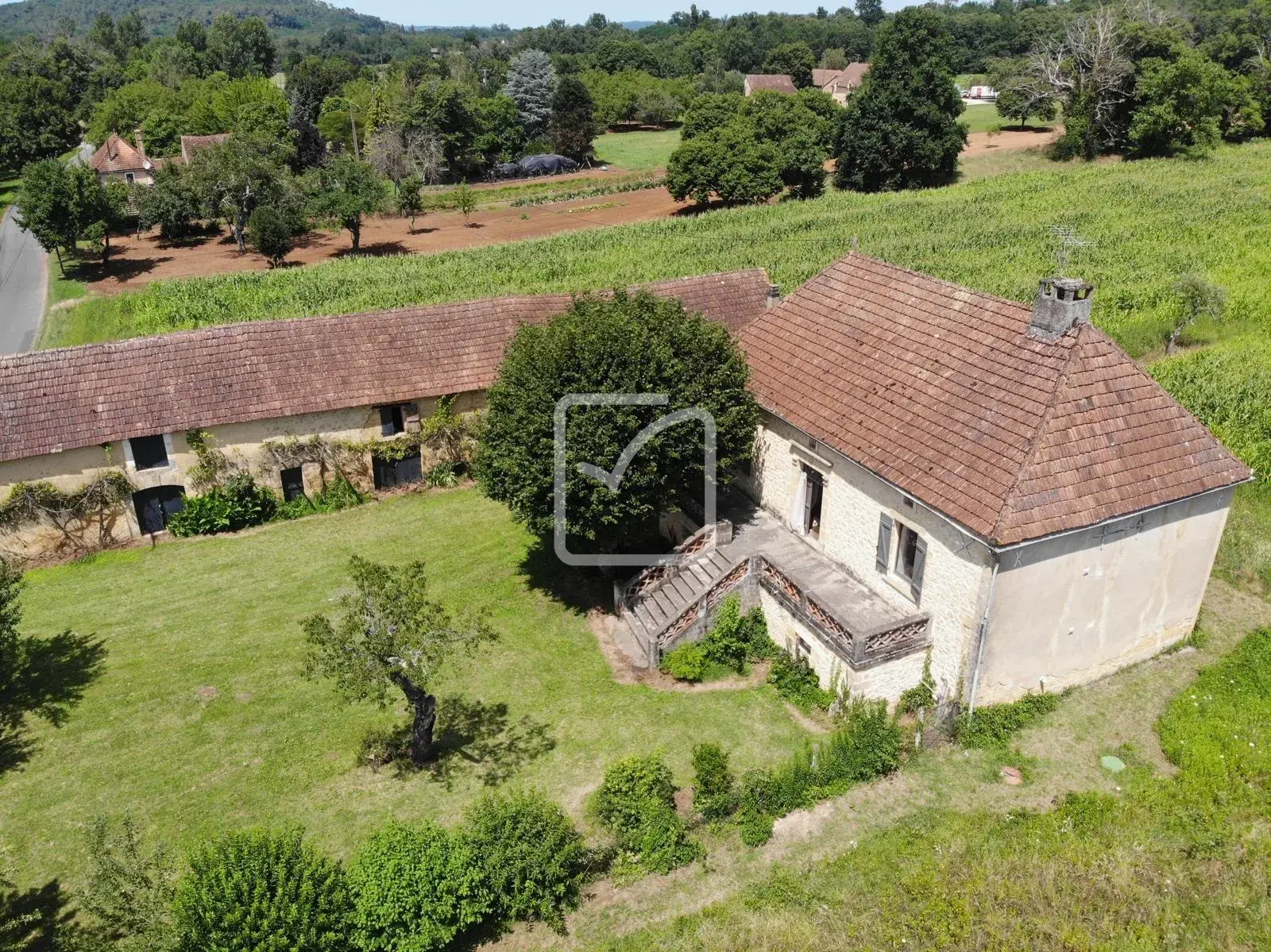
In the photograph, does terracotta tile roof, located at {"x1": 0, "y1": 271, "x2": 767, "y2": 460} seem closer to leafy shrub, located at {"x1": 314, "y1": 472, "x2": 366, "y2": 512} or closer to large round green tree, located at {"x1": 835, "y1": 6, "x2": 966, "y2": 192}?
leafy shrub, located at {"x1": 314, "y1": 472, "x2": 366, "y2": 512}

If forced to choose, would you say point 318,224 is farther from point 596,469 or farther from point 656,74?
point 656,74

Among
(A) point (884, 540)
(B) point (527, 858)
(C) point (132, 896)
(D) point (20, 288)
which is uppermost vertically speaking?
(A) point (884, 540)

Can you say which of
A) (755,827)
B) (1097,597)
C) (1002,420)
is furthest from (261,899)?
(1097,597)

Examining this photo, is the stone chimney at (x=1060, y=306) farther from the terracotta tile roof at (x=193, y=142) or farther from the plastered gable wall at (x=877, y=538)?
the terracotta tile roof at (x=193, y=142)

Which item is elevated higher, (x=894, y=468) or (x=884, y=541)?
(x=894, y=468)

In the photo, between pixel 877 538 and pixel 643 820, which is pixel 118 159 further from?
pixel 643 820

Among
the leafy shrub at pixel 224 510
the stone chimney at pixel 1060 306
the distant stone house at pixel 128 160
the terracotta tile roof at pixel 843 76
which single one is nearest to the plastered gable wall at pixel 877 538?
the stone chimney at pixel 1060 306

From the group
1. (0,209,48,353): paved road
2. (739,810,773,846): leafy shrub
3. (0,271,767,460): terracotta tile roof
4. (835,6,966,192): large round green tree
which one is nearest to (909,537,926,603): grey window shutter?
(739,810,773,846): leafy shrub
